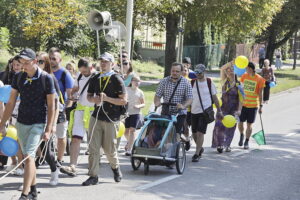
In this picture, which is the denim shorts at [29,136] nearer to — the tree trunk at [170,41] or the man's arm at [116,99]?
the man's arm at [116,99]

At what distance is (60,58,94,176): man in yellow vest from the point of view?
965 centimetres

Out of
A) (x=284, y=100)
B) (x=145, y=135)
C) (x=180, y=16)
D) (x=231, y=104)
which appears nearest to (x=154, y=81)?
(x=180, y=16)

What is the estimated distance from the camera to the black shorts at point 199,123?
11492mm

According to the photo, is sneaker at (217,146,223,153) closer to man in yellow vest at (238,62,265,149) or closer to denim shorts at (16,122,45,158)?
man in yellow vest at (238,62,265,149)

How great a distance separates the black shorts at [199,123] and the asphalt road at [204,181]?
1.94 feet

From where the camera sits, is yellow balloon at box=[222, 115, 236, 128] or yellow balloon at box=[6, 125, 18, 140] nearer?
yellow balloon at box=[6, 125, 18, 140]

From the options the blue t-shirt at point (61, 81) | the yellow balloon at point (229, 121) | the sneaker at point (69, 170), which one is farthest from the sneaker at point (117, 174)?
the yellow balloon at point (229, 121)

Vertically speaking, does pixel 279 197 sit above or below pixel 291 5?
below

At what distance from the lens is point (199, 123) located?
11.6 meters

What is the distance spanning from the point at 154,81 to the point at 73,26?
226 inches

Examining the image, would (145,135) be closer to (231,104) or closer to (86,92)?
(86,92)

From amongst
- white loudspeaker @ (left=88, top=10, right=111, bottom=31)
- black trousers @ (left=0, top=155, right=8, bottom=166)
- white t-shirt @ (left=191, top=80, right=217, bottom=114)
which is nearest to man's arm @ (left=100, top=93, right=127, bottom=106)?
black trousers @ (left=0, top=155, right=8, bottom=166)

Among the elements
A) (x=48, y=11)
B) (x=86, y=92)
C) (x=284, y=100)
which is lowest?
(x=284, y=100)

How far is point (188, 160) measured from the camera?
1171cm
